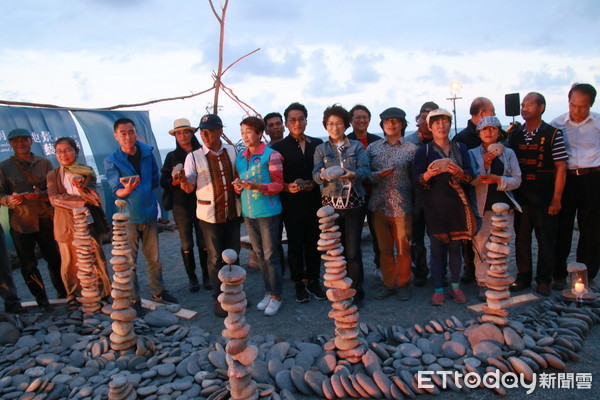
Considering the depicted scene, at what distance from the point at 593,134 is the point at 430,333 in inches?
102

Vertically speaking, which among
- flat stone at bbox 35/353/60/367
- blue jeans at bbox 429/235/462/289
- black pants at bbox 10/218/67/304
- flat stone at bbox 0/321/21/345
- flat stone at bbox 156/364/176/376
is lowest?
flat stone at bbox 156/364/176/376

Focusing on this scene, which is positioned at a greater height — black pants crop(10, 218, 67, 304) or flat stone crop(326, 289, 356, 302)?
black pants crop(10, 218, 67, 304)

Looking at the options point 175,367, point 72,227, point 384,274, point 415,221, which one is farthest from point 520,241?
point 72,227

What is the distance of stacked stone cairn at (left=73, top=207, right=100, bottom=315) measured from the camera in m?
4.20

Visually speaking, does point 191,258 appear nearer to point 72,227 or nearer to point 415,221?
point 72,227

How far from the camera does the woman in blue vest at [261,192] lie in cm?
416

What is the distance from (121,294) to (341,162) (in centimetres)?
234

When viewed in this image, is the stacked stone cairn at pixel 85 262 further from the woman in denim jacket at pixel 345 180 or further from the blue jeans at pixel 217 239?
the woman in denim jacket at pixel 345 180

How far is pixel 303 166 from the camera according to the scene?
445cm

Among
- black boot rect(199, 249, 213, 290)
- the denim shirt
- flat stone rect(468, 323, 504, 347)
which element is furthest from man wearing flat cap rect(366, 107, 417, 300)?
black boot rect(199, 249, 213, 290)

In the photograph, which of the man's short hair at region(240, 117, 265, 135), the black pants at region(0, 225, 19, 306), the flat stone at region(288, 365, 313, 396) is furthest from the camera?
the black pants at region(0, 225, 19, 306)

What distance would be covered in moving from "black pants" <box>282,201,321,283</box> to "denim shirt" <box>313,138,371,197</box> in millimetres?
343

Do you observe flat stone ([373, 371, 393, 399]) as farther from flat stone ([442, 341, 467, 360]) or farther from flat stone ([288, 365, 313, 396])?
flat stone ([442, 341, 467, 360])

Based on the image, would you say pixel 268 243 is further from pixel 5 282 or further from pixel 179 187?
pixel 5 282
